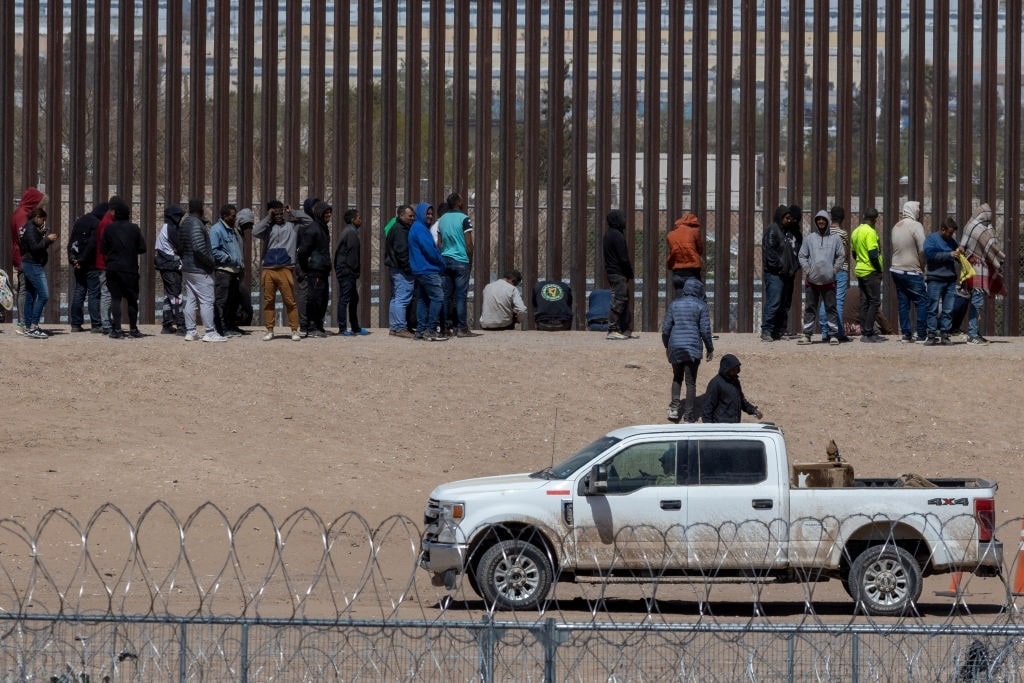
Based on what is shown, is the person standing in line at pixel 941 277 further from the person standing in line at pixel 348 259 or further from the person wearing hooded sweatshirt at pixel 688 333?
the person standing in line at pixel 348 259

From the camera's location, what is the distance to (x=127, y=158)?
24.6m

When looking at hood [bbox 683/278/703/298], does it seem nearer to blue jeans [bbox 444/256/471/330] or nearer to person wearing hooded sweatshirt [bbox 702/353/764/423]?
person wearing hooded sweatshirt [bbox 702/353/764/423]

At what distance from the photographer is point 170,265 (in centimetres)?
2095

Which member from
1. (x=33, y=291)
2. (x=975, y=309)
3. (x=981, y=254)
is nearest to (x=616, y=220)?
(x=981, y=254)

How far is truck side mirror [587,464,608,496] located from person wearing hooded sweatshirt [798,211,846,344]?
8.88 metres

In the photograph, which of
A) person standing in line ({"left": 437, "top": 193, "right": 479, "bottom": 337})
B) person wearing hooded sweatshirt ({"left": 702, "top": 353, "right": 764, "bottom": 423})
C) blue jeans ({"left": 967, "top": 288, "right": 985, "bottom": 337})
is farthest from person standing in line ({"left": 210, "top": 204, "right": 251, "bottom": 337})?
blue jeans ({"left": 967, "top": 288, "right": 985, "bottom": 337})

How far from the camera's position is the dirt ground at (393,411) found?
1688 cm

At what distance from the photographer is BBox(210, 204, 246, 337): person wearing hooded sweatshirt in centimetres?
2094

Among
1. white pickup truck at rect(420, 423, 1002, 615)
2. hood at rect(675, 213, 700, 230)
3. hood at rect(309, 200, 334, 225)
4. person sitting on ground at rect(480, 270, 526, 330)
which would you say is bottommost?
white pickup truck at rect(420, 423, 1002, 615)

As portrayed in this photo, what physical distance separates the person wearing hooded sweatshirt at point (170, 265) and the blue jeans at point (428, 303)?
2773mm

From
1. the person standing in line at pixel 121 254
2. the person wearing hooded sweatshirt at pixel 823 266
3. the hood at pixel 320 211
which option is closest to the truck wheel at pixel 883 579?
the person wearing hooded sweatshirt at pixel 823 266

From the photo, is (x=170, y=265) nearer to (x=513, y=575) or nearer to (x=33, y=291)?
(x=33, y=291)

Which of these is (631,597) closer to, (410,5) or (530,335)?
(530,335)

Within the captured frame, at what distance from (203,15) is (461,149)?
3873mm
